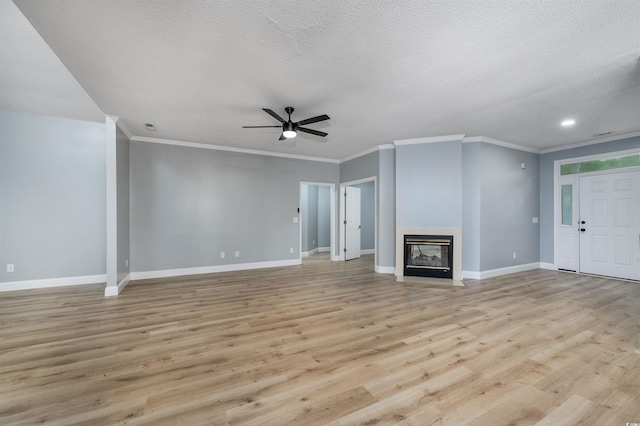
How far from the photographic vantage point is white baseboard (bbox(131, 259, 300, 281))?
4777 millimetres

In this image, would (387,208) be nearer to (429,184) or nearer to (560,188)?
(429,184)

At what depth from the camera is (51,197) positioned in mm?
4164

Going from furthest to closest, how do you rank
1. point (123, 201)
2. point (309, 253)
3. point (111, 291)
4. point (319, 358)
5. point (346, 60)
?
1. point (309, 253)
2. point (123, 201)
3. point (111, 291)
4. point (346, 60)
5. point (319, 358)

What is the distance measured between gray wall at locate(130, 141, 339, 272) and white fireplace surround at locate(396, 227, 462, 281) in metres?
2.50

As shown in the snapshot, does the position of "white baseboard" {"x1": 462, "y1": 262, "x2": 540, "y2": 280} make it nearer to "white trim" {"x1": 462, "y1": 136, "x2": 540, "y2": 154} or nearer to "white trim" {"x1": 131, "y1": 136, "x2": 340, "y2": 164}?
"white trim" {"x1": 462, "y1": 136, "x2": 540, "y2": 154}

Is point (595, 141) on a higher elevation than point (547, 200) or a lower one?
higher

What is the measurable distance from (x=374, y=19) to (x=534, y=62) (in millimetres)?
1724

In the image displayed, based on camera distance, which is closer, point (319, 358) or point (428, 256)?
point (319, 358)

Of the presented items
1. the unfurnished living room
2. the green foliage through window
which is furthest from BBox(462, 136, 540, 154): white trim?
the green foliage through window

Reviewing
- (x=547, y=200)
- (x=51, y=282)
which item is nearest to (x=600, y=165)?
(x=547, y=200)

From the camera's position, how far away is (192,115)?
3744mm

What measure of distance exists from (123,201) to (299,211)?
11.4ft

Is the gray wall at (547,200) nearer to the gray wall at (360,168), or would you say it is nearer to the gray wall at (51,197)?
the gray wall at (360,168)

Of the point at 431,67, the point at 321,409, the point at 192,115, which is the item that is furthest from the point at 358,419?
the point at 192,115
